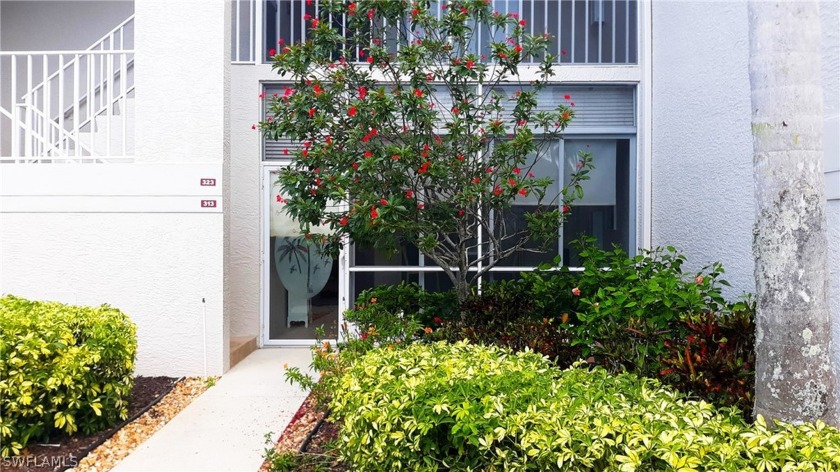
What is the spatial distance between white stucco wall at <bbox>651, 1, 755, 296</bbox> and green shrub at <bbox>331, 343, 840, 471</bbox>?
285 cm

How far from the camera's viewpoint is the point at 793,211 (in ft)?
→ 9.73

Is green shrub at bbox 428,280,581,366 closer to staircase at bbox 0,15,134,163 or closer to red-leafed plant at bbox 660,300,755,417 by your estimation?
red-leafed plant at bbox 660,300,755,417

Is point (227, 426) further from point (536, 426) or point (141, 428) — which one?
point (536, 426)

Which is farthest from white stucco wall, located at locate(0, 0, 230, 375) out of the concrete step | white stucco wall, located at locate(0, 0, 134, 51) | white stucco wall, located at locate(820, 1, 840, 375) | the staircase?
white stucco wall, located at locate(820, 1, 840, 375)

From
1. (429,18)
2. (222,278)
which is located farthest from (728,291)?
(222,278)

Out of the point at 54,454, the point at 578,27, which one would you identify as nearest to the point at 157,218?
the point at 54,454

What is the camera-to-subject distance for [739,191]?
19.6 feet

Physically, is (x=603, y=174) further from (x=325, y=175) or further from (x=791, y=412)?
(x=791, y=412)

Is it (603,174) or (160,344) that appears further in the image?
(603,174)

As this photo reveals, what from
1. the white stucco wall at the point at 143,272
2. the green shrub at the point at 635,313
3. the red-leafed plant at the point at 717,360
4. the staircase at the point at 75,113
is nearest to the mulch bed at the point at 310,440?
the white stucco wall at the point at 143,272

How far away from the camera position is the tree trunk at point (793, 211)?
2.96 meters

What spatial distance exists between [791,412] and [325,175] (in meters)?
3.60

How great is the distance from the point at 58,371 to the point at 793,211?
440 cm

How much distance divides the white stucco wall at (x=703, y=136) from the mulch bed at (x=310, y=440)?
11.6ft
